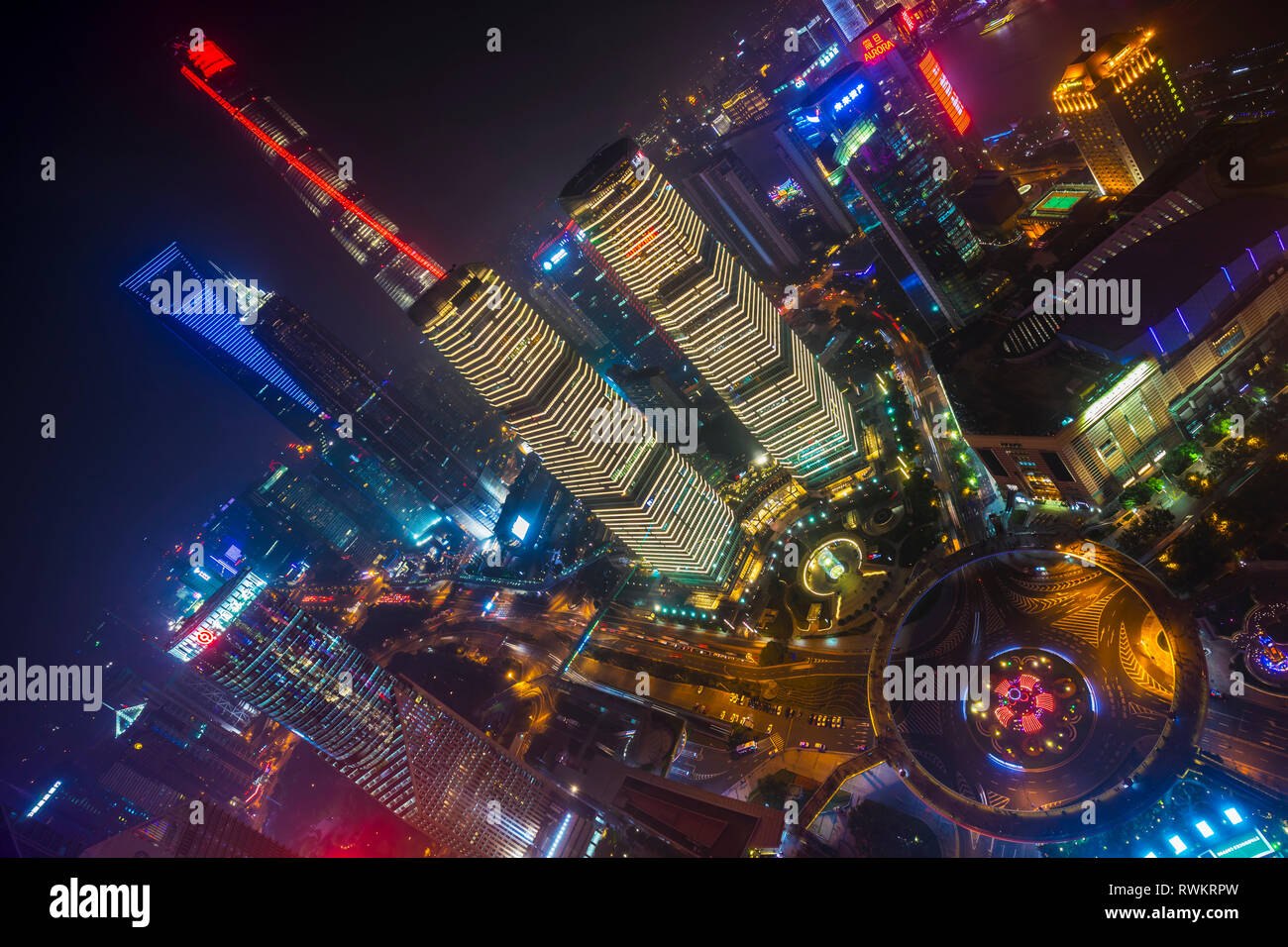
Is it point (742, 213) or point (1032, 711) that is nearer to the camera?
point (1032, 711)

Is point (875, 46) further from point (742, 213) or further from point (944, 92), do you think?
point (742, 213)

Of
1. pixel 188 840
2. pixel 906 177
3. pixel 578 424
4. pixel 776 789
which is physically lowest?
pixel 776 789

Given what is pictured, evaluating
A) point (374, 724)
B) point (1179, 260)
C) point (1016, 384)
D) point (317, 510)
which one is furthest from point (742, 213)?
point (317, 510)

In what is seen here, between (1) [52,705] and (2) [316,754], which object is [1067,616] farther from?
(1) [52,705]

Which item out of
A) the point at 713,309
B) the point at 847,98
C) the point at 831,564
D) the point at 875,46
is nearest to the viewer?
the point at 713,309

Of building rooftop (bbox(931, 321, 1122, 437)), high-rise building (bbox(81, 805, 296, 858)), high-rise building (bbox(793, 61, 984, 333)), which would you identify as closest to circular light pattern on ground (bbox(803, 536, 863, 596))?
building rooftop (bbox(931, 321, 1122, 437))
